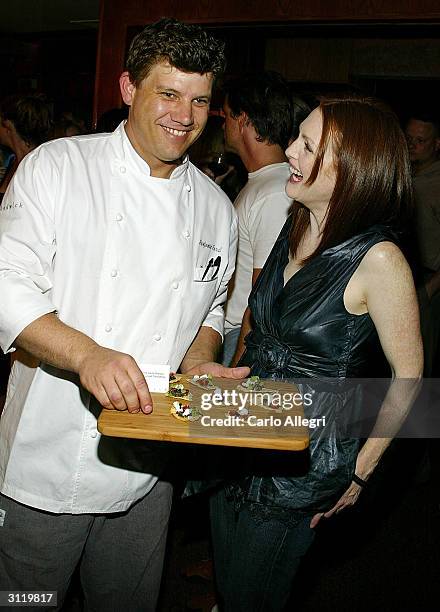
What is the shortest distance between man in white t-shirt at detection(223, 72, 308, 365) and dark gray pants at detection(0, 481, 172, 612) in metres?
0.97

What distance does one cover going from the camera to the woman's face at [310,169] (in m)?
1.52

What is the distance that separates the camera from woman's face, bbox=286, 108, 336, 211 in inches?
59.7

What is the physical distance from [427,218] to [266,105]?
123 cm

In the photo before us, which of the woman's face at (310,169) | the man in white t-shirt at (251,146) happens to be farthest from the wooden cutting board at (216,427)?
the man in white t-shirt at (251,146)

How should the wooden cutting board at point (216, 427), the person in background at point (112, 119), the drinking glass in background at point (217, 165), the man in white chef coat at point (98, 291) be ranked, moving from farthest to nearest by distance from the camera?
the drinking glass in background at point (217, 165), the person in background at point (112, 119), the man in white chef coat at point (98, 291), the wooden cutting board at point (216, 427)

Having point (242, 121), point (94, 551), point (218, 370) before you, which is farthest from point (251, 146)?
point (94, 551)

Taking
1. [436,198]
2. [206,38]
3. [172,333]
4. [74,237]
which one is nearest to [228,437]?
[172,333]

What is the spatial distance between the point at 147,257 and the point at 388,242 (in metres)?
0.53

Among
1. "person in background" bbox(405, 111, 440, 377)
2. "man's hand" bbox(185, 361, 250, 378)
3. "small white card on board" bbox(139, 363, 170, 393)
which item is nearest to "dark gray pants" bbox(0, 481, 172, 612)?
"man's hand" bbox(185, 361, 250, 378)

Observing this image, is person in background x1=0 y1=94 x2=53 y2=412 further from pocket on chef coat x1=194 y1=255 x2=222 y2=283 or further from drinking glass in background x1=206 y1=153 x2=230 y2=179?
pocket on chef coat x1=194 y1=255 x2=222 y2=283

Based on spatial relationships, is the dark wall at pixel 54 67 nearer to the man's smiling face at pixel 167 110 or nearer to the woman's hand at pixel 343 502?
the man's smiling face at pixel 167 110

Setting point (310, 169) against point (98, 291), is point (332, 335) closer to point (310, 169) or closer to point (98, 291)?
point (310, 169)

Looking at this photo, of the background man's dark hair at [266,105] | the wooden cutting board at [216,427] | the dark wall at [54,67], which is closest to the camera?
the wooden cutting board at [216,427]

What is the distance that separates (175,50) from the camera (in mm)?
1408
